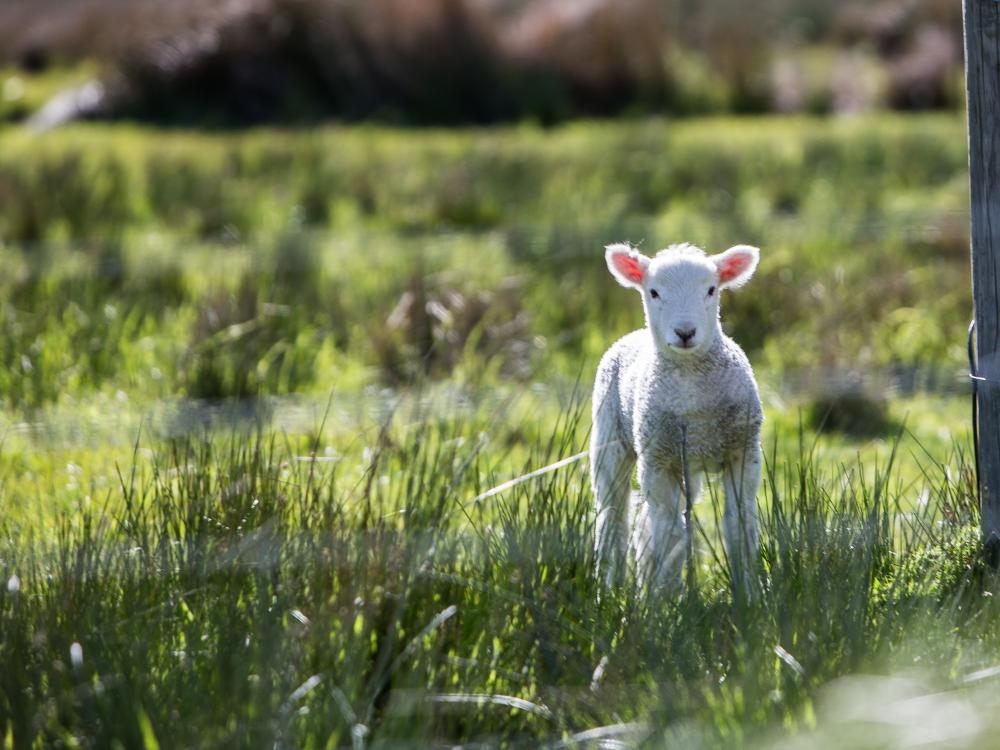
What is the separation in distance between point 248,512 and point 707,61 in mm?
14449

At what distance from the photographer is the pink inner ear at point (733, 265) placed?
396cm

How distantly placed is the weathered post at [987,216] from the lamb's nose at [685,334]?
32.1 inches

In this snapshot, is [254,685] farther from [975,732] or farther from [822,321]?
[822,321]

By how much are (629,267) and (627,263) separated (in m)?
0.02

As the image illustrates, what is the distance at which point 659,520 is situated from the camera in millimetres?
3939

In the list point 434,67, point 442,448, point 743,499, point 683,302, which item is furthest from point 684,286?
point 434,67

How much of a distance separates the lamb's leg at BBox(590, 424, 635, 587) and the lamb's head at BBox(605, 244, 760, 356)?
1.32 ft

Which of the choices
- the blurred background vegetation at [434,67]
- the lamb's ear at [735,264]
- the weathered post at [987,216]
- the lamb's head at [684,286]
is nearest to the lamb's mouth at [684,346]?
the lamb's head at [684,286]

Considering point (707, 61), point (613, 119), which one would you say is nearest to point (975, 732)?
point (613, 119)

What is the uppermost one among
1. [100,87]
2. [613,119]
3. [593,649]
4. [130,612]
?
[100,87]

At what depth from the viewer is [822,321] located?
7.68 m

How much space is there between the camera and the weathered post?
373cm

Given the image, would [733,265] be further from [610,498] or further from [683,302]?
[610,498]

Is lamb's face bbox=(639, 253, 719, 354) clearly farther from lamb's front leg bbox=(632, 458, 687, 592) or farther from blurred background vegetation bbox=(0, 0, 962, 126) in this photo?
blurred background vegetation bbox=(0, 0, 962, 126)
